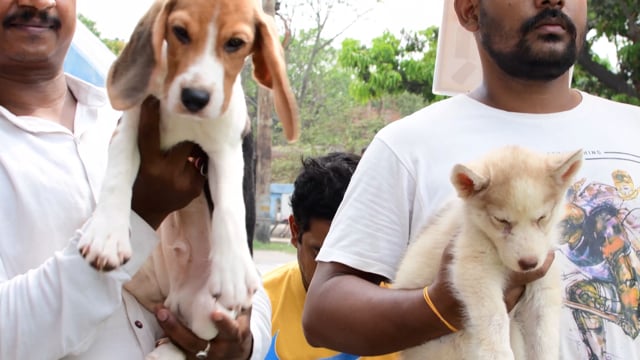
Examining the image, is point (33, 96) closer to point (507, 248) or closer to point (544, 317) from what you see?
point (507, 248)

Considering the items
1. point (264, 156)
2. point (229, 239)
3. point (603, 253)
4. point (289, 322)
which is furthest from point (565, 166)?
Answer: point (264, 156)

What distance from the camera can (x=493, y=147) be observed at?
7.31ft

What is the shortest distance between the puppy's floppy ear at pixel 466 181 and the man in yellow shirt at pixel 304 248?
1.40 meters

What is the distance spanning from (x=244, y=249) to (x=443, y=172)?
22.5 inches

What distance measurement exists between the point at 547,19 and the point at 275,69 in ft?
2.63

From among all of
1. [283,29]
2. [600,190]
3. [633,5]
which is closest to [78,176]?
[283,29]

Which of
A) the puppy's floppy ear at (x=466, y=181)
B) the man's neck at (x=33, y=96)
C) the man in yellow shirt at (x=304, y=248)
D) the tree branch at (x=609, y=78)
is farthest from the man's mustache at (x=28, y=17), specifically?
the tree branch at (x=609, y=78)

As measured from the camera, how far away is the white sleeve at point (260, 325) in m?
2.36

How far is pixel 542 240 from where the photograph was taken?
1940mm

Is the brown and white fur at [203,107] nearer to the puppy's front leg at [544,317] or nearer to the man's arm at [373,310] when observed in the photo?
the man's arm at [373,310]

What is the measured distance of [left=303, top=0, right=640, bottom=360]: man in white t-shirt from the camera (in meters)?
2.12

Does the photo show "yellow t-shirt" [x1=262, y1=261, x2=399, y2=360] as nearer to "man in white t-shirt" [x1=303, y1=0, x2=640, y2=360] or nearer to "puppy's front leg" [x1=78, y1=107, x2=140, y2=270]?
"man in white t-shirt" [x1=303, y1=0, x2=640, y2=360]

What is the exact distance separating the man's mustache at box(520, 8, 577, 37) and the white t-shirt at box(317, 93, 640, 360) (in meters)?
0.23

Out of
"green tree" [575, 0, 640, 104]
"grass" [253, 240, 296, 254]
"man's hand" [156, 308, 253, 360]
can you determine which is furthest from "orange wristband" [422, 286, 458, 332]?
"grass" [253, 240, 296, 254]
